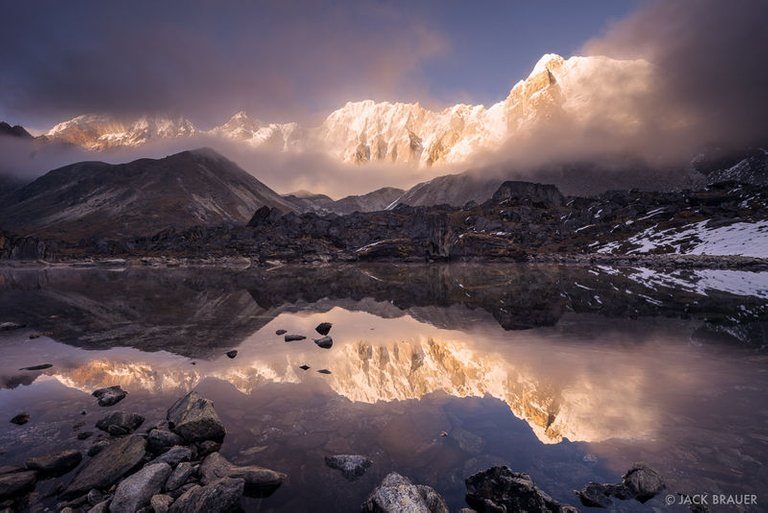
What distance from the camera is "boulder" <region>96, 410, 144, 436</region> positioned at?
1158 cm

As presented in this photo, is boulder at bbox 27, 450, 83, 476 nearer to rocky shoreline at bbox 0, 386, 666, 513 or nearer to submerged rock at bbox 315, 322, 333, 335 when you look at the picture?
rocky shoreline at bbox 0, 386, 666, 513

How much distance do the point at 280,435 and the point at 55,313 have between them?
32546 mm

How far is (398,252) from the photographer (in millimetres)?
112750

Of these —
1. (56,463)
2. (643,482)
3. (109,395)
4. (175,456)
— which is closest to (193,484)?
(175,456)

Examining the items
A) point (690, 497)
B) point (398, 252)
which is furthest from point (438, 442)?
point (398, 252)

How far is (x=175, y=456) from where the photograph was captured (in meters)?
9.95

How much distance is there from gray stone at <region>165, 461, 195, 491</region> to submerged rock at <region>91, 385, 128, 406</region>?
6261mm

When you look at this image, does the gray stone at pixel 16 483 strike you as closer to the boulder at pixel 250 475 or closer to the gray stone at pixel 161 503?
the gray stone at pixel 161 503

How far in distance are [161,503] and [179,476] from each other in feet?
3.13

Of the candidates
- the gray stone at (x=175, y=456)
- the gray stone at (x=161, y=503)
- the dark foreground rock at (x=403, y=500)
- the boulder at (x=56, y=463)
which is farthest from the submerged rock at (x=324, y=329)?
the dark foreground rock at (x=403, y=500)

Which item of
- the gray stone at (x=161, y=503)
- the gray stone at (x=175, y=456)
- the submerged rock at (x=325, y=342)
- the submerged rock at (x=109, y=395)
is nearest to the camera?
the gray stone at (x=161, y=503)

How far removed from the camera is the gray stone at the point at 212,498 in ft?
26.3

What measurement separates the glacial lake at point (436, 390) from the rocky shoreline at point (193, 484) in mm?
367

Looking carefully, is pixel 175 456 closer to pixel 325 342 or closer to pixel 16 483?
pixel 16 483
